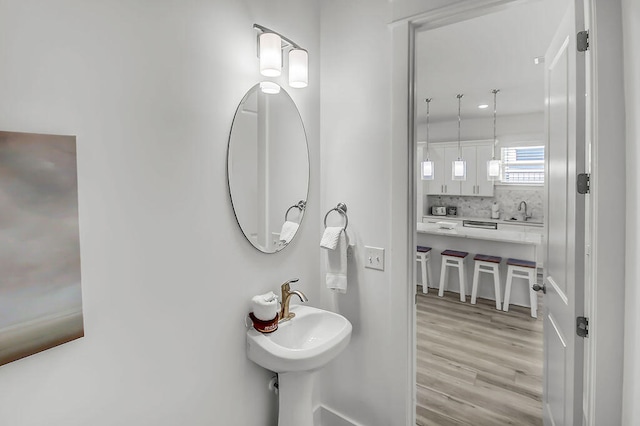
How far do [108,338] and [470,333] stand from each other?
11.0 feet

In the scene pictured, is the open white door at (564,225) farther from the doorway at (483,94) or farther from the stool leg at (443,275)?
the stool leg at (443,275)

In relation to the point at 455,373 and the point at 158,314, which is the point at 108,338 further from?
the point at 455,373

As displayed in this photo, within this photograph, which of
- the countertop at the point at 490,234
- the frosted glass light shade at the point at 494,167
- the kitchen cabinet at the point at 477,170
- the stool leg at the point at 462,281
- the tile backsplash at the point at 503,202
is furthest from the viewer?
the kitchen cabinet at the point at 477,170

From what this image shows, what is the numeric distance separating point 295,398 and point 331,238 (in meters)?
0.82

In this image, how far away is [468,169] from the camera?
652 cm

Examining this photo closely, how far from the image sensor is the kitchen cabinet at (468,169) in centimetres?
633

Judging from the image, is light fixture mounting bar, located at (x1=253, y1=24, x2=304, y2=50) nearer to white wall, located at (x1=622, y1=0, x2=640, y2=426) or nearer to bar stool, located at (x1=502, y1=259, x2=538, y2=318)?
white wall, located at (x1=622, y1=0, x2=640, y2=426)

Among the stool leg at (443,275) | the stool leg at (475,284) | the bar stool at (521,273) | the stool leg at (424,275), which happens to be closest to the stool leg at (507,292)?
the bar stool at (521,273)

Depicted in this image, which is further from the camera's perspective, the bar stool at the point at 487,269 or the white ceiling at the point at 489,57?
the bar stool at the point at 487,269

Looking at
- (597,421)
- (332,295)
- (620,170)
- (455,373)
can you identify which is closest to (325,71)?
(332,295)

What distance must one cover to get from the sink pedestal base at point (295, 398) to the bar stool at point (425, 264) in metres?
3.52

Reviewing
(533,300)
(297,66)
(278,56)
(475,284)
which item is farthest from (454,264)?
(278,56)

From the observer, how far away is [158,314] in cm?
128

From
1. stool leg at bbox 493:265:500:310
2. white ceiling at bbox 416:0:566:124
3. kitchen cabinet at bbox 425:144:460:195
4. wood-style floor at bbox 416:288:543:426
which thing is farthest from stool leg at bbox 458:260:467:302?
kitchen cabinet at bbox 425:144:460:195
